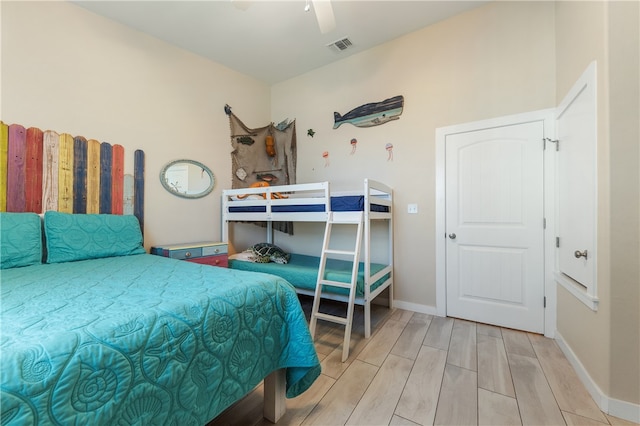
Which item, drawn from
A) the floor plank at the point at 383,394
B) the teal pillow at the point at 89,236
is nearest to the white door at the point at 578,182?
the floor plank at the point at 383,394

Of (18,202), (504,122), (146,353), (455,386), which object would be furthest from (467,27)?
(18,202)

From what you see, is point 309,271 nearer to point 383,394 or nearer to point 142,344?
point 383,394

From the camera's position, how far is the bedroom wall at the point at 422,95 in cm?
226

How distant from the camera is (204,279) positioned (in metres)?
1.27

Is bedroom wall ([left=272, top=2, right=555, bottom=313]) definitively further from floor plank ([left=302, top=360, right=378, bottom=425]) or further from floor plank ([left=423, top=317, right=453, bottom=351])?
floor plank ([left=302, top=360, right=378, bottom=425])

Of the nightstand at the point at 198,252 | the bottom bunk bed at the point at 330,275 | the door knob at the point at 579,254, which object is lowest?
the bottom bunk bed at the point at 330,275

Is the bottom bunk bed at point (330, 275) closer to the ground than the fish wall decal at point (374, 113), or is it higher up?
closer to the ground

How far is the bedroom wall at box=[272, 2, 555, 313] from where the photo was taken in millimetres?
2260

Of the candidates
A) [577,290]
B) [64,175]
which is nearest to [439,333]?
[577,290]

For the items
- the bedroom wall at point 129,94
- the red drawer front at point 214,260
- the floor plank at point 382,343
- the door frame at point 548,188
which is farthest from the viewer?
the red drawer front at point 214,260

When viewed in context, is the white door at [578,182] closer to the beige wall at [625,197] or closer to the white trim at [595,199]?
the white trim at [595,199]

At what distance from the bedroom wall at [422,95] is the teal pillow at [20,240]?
2.36m

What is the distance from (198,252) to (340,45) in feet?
8.89

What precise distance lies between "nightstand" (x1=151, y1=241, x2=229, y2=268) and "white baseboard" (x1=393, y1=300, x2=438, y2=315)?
1.91 m
